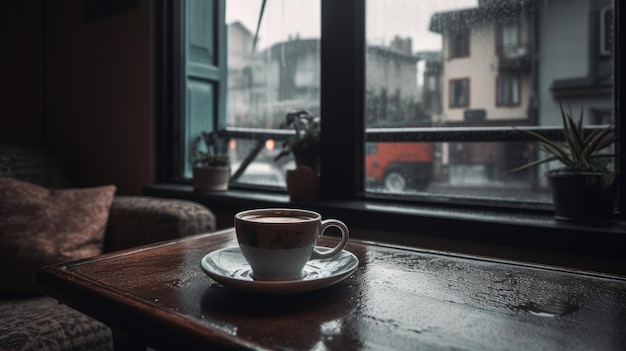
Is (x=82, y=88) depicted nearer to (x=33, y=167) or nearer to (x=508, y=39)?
(x=33, y=167)

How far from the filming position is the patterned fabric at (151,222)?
1.60 meters

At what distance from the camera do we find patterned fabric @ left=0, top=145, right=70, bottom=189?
1.99m

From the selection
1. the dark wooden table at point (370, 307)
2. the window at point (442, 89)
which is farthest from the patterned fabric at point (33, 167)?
the dark wooden table at point (370, 307)

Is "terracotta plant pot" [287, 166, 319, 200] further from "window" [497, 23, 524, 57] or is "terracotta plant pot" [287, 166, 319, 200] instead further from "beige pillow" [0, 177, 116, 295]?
"window" [497, 23, 524, 57]

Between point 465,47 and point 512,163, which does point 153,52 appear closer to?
point 465,47

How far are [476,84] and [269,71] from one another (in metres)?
0.99

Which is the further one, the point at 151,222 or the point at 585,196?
the point at 151,222

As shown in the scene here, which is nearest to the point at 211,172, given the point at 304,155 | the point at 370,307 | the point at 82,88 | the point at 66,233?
the point at 304,155

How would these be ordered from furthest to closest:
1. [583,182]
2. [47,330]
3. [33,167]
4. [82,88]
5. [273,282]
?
[82,88], [33,167], [583,182], [47,330], [273,282]

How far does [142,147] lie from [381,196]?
1.35 m

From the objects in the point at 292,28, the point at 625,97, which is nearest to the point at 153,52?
the point at 292,28

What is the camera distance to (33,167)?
82.9 inches

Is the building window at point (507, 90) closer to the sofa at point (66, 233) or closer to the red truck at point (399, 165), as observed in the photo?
the red truck at point (399, 165)

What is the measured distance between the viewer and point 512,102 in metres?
1.61
